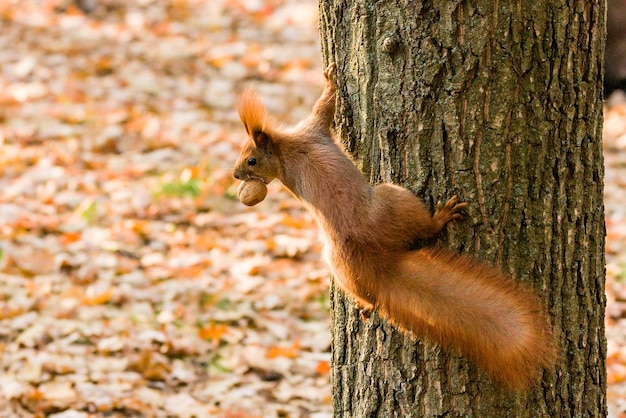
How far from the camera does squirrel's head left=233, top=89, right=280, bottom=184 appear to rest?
8.26ft

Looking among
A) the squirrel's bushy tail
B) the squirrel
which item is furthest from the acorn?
the squirrel's bushy tail

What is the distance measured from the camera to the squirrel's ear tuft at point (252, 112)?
2.51 m

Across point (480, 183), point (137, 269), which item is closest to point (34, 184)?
point (137, 269)

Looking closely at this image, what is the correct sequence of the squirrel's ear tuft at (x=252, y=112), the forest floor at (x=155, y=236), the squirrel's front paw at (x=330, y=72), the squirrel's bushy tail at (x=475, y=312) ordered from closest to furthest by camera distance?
1. the squirrel's bushy tail at (x=475, y=312)
2. the squirrel's front paw at (x=330, y=72)
3. the squirrel's ear tuft at (x=252, y=112)
4. the forest floor at (x=155, y=236)

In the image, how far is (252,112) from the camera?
99.3 inches

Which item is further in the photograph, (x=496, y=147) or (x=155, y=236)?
(x=155, y=236)

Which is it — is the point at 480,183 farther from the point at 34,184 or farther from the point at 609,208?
the point at 34,184

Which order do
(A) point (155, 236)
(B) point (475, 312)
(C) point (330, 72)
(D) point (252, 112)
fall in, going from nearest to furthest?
(B) point (475, 312) < (C) point (330, 72) < (D) point (252, 112) < (A) point (155, 236)

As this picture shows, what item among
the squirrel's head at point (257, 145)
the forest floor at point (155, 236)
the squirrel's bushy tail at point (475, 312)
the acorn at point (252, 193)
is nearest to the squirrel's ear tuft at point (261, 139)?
the squirrel's head at point (257, 145)

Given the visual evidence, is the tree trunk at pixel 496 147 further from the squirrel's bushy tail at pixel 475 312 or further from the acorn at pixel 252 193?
the acorn at pixel 252 193

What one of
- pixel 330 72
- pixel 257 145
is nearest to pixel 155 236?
pixel 257 145

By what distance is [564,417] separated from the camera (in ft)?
7.46

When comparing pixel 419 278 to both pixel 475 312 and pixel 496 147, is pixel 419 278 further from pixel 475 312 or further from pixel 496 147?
pixel 496 147

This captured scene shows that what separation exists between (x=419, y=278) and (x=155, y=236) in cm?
347
